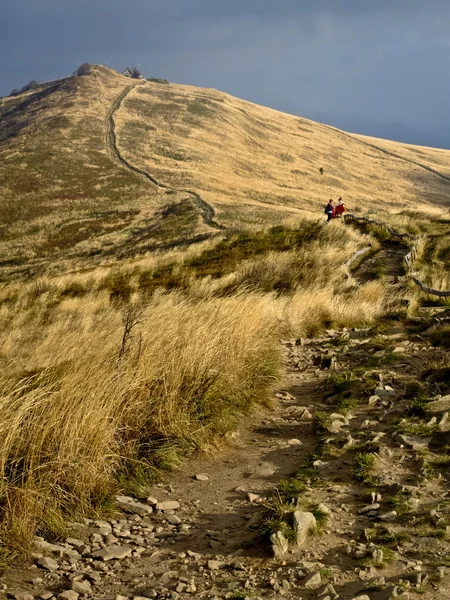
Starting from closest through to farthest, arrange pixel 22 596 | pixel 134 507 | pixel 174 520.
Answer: pixel 22 596, pixel 174 520, pixel 134 507

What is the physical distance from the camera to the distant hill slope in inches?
2140

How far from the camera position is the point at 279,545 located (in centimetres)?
366

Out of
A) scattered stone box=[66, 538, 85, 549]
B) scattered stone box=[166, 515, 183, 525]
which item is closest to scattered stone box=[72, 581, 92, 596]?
scattered stone box=[66, 538, 85, 549]

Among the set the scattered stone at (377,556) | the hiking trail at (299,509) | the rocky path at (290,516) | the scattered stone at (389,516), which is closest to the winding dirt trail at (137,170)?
the hiking trail at (299,509)

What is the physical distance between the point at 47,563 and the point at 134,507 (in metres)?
0.92

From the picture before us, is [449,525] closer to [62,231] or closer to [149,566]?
[149,566]

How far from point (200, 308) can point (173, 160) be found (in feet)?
274

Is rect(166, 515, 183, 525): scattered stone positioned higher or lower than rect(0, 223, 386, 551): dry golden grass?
lower

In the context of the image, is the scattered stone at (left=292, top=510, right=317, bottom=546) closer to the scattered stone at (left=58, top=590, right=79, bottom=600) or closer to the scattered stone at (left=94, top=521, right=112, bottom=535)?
the scattered stone at (left=94, top=521, right=112, bottom=535)

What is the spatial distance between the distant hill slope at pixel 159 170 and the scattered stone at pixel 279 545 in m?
29.3

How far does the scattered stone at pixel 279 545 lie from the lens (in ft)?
11.9

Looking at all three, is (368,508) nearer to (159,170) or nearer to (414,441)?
(414,441)

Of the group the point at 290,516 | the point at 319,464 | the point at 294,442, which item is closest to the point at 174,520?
the point at 290,516

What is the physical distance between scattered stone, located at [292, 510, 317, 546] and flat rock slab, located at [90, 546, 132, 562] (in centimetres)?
109
